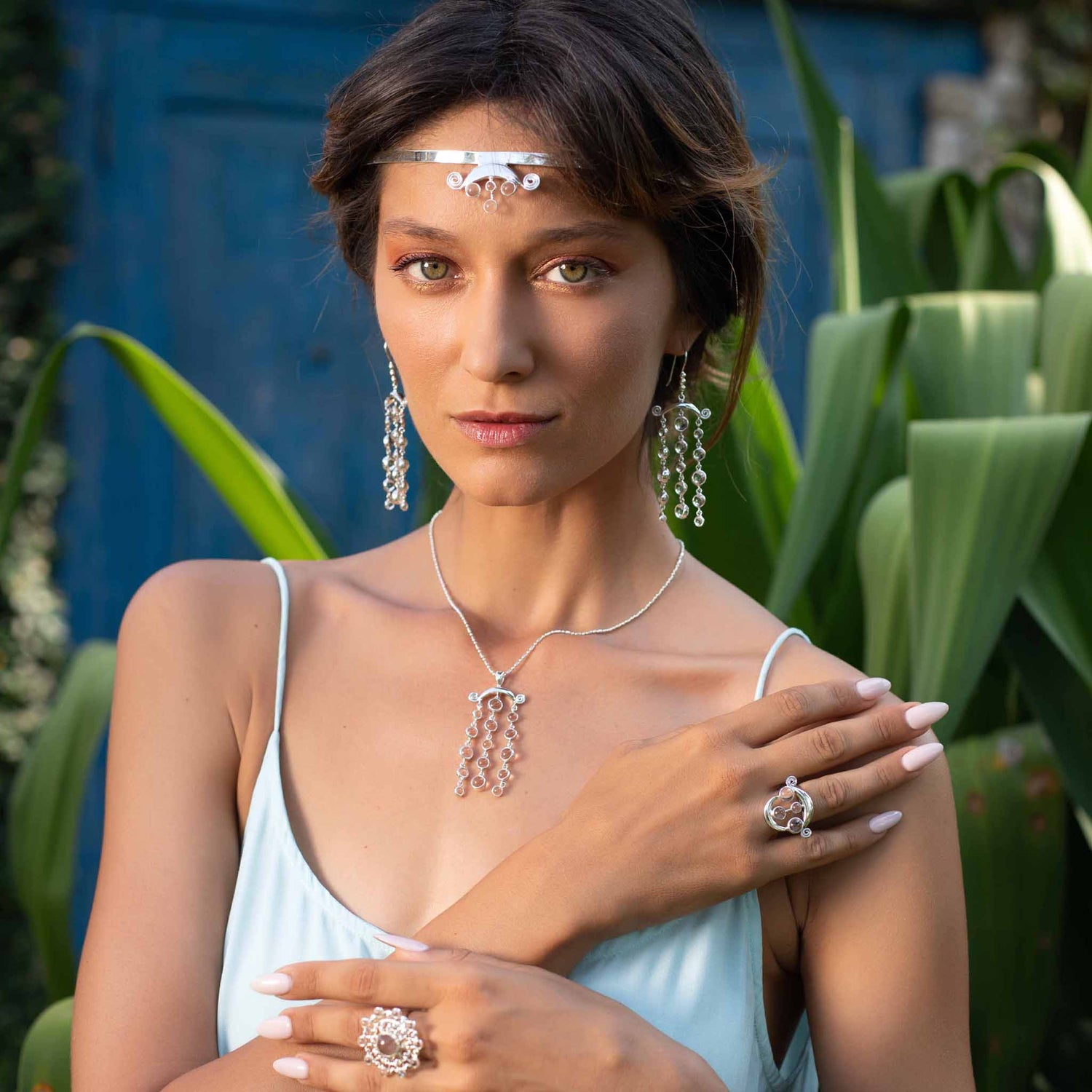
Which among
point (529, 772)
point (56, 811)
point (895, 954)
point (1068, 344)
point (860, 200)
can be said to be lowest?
point (56, 811)

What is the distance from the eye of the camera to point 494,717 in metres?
1.36

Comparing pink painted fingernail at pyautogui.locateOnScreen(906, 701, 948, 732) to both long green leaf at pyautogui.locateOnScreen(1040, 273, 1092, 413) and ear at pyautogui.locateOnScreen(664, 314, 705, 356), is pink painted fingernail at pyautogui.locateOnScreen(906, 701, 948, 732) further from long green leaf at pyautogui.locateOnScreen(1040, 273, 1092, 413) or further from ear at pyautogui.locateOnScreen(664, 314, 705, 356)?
long green leaf at pyautogui.locateOnScreen(1040, 273, 1092, 413)

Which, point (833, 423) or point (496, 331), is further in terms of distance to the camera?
point (833, 423)

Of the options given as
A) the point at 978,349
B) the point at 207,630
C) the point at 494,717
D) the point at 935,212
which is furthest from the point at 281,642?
the point at 935,212

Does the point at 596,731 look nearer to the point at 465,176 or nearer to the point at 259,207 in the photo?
the point at 465,176

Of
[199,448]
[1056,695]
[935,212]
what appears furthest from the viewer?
[935,212]

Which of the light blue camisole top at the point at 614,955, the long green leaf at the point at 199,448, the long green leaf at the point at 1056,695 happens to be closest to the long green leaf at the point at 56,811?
the long green leaf at the point at 199,448

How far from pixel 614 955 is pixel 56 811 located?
2.95 feet

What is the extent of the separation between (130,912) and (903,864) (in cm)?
64

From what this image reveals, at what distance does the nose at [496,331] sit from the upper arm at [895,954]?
1.45 ft

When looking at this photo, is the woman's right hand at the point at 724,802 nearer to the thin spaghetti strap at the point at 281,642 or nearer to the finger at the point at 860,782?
the finger at the point at 860,782

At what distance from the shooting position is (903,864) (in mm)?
1246

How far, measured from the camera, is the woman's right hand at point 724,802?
1.20 m

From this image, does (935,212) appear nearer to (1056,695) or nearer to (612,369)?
(1056,695)
